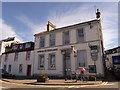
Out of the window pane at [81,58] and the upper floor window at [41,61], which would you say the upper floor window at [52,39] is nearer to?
the upper floor window at [41,61]

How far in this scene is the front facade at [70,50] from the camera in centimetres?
1895

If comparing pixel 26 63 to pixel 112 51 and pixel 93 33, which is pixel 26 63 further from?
pixel 112 51

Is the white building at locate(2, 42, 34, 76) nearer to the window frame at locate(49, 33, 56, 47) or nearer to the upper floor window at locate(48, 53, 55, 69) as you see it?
the upper floor window at locate(48, 53, 55, 69)

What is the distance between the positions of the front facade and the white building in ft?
6.85

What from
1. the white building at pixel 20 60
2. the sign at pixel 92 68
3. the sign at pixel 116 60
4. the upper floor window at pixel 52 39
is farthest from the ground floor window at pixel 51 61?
the sign at pixel 116 60

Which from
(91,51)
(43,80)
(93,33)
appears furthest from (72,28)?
(43,80)

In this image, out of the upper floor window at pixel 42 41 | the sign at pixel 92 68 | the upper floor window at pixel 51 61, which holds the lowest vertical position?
the sign at pixel 92 68

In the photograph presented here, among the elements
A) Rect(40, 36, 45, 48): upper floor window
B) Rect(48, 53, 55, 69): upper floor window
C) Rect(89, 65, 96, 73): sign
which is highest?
Rect(40, 36, 45, 48): upper floor window

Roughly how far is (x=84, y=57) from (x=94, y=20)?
17.9 ft

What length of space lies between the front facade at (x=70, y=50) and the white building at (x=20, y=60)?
6.85 ft

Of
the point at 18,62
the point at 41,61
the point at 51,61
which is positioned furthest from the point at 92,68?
the point at 18,62

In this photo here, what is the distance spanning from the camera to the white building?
85.4 ft

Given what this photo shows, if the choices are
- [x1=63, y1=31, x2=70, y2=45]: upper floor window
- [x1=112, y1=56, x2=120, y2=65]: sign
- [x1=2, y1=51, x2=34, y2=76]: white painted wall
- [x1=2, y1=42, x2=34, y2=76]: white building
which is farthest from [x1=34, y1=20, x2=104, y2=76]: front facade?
[x1=112, y1=56, x2=120, y2=65]: sign

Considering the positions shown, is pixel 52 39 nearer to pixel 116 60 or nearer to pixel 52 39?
pixel 52 39
